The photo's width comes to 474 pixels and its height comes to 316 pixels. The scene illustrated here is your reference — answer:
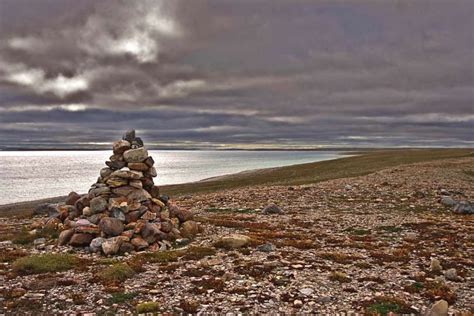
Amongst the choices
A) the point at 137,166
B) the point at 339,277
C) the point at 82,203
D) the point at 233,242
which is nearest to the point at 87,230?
the point at 82,203

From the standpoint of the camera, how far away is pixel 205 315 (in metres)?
12.7

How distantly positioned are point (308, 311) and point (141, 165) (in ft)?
53.3

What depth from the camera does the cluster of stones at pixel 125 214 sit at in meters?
21.3

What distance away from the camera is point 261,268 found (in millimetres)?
17234

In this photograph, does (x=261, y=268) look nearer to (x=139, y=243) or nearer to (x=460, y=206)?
(x=139, y=243)

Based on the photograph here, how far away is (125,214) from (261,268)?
10164 mm

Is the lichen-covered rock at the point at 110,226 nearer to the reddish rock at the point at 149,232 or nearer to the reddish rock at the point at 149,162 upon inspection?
the reddish rock at the point at 149,232

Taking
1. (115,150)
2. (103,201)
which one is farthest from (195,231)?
(115,150)

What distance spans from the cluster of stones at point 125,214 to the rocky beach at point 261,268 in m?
0.27

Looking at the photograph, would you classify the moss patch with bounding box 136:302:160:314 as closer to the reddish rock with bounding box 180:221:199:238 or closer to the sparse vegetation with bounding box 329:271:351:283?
the sparse vegetation with bounding box 329:271:351:283

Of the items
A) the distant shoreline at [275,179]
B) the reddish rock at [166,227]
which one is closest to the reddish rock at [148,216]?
the reddish rock at [166,227]

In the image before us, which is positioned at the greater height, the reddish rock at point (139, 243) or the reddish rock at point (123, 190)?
the reddish rock at point (123, 190)

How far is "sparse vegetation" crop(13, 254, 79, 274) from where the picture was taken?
16.8 metres

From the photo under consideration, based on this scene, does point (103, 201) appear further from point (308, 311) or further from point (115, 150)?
point (308, 311)
